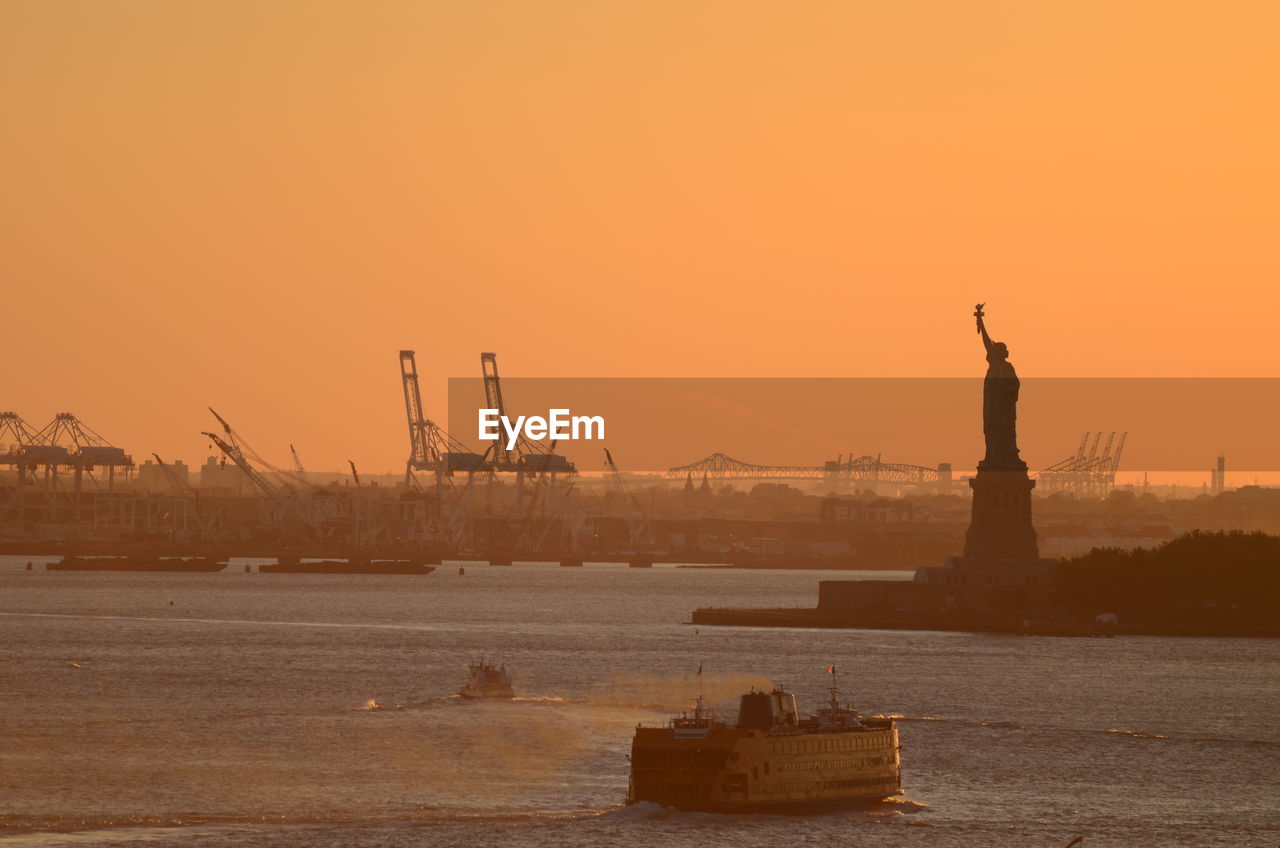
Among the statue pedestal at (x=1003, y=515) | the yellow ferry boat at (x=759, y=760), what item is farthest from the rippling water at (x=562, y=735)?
the statue pedestal at (x=1003, y=515)

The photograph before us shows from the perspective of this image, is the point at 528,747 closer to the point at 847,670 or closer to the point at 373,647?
the point at 847,670

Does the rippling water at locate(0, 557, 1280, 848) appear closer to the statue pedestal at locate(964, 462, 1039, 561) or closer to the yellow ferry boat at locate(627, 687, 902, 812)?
the yellow ferry boat at locate(627, 687, 902, 812)

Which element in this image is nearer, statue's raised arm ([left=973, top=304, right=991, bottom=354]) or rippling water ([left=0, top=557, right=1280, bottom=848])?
rippling water ([left=0, top=557, right=1280, bottom=848])

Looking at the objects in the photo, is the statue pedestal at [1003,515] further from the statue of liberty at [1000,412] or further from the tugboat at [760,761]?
the tugboat at [760,761]

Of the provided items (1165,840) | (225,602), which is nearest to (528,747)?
(1165,840)

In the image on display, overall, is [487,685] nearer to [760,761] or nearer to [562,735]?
[562,735]

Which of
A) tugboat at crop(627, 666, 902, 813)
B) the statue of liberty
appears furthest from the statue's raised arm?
tugboat at crop(627, 666, 902, 813)
